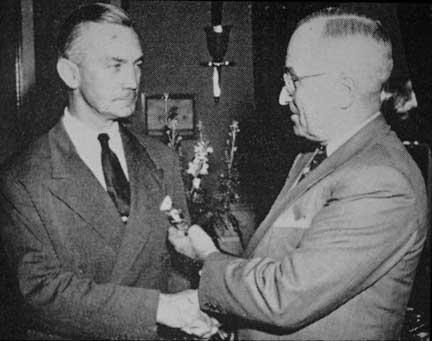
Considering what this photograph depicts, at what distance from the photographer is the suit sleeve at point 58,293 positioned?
5.13ft

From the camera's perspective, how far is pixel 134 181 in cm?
181

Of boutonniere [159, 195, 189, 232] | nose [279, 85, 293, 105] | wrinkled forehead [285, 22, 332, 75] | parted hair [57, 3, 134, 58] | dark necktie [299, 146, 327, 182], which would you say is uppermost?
parted hair [57, 3, 134, 58]

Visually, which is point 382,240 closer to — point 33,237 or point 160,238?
point 160,238

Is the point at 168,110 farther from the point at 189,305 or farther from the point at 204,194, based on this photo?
the point at 189,305

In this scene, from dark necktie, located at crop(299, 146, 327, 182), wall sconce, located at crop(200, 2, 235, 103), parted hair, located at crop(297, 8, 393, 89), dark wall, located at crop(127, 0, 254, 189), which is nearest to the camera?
parted hair, located at crop(297, 8, 393, 89)

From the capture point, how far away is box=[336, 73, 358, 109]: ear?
58.5 inches

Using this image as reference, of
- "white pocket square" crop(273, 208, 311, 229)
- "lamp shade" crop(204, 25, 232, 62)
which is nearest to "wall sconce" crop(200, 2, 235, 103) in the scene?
"lamp shade" crop(204, 25, 232, 62)

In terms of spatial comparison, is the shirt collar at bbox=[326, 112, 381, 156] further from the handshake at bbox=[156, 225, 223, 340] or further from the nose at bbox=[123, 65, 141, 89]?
the nose at bbox=[123, 65, 141, 89]

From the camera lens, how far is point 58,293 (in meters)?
1.58

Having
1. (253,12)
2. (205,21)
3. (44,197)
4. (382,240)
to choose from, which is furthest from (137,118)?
(382,240)

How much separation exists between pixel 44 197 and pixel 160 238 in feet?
1.58

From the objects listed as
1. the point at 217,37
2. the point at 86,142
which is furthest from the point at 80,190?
the point at 217,37

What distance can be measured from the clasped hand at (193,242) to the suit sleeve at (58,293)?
0.21 metres

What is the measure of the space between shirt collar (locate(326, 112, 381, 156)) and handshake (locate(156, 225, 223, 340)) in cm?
55
